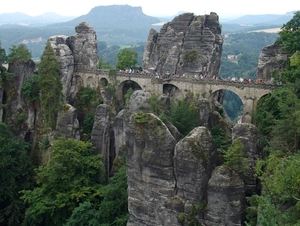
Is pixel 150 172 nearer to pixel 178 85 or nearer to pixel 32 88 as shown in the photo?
pixel 178 85

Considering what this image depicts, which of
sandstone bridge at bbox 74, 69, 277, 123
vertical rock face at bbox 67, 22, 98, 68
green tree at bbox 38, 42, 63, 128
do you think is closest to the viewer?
sandstone bridge at bbox 74, 69, 277, 123

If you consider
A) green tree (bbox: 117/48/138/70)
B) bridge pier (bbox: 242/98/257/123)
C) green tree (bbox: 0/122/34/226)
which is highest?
green tree (bbox: 117/48/138/70)

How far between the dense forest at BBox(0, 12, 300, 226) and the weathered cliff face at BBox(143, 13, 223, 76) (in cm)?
950

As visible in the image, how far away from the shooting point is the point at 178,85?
42875mm

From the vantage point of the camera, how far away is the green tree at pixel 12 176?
34.8 meters

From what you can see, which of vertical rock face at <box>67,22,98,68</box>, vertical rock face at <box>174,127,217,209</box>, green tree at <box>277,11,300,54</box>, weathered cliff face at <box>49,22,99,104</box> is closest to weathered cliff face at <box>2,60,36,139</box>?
weathered cliff face at <box>49,22,99,104</box>

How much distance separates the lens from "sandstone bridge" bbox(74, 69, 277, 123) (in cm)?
3769

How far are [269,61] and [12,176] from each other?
86.1 ft

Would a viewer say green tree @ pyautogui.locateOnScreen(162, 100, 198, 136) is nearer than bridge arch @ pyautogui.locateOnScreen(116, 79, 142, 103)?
Yes

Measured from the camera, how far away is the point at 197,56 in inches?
1742

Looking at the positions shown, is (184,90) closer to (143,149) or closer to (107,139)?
(107,139)

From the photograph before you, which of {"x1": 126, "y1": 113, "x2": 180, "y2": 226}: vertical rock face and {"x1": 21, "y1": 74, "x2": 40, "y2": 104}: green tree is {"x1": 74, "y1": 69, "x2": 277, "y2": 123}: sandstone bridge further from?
{"x1": 126, "y1": 113, "x2": 180, "y2": 226}: vertical rock face

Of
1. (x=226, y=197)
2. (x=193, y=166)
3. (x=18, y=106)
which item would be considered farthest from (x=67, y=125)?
(x=226, y=197)

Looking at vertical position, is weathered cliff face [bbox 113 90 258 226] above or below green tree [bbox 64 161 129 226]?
above
